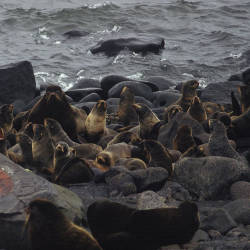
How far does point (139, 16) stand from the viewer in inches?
1200

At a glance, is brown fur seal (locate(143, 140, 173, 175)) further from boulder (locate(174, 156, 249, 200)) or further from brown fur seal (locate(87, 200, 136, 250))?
brown fur seal (locate(87, 200, 136, 250))

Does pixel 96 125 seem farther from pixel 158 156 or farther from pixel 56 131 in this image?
pixel 158 156

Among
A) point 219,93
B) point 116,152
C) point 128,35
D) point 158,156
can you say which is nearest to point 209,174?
point 158,156

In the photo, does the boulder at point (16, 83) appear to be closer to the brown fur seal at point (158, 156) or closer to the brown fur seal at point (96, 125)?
the brown fur seal at point (96, 125)

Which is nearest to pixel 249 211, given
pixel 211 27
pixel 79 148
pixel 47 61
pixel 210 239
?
pixel 210 239

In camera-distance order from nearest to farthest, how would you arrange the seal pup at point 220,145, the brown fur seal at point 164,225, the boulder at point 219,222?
the brown fur seal at point 164,225
the boulder at point 219,222
the seal pup at point 220,145

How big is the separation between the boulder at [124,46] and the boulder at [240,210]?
54.6 ft

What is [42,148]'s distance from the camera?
9.31m

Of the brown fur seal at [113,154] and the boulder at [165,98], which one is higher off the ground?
the brown fur seal at [113,154]

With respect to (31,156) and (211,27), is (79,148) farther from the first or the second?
(211,27)

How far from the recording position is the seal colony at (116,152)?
5568 millimetres

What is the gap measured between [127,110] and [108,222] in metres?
6.98

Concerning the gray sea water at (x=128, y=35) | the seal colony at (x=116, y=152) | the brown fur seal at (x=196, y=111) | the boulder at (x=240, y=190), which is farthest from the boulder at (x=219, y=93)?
the boulder at (x=240, y=190)

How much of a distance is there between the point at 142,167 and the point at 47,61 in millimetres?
14598
